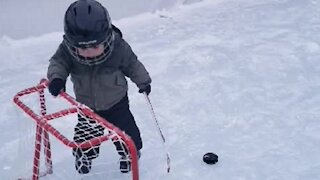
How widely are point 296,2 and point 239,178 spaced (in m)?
3.63

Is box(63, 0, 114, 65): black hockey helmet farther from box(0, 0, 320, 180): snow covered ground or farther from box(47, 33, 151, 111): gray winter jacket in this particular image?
box(0, 0, 320, 180): snow covered ground

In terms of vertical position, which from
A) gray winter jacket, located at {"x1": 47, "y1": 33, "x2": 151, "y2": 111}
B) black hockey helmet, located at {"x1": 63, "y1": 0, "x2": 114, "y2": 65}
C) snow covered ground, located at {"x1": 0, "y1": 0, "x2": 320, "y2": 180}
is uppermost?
black hockey helmet, located at {"x1": 63, "y1": 0, "x2": 114, "y2": 65}

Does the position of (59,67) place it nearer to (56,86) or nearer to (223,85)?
(56,86)

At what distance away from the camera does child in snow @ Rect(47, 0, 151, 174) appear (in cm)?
225

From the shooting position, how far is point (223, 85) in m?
4.00

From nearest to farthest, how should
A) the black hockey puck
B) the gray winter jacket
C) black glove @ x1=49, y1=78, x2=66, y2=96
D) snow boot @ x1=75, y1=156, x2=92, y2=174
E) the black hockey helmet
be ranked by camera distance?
the black hockey helmet → black glove @ x1=49, y1=78, x2=66, y2=96 → the gray winter jacket → snow boot @ x1=75, y1=156, x2=92, y2=174 → the black hockey puck

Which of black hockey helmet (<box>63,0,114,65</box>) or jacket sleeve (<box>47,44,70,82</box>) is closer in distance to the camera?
black hockey helmet (<box>63,0,114,65</box>)

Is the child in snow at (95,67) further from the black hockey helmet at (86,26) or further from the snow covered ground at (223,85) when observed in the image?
the snow covered ground at (223,85)

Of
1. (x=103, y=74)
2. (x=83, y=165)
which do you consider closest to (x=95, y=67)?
(x=103, y=74)

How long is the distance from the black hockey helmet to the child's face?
0.03 m

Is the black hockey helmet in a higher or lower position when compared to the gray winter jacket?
higher

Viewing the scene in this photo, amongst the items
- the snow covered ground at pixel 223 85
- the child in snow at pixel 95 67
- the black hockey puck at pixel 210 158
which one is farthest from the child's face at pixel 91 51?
the black hockey puck at pixel 210 158

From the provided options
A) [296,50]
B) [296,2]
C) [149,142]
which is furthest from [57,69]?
[296,2]

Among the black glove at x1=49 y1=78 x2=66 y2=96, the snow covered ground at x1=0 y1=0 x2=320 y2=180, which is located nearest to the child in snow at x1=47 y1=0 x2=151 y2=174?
the black glove at x1=49 y1=78 x2=66 y2=96
